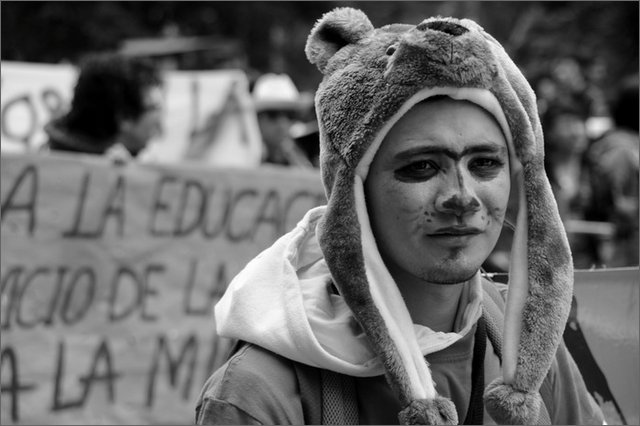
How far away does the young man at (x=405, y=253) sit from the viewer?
220 centimetres

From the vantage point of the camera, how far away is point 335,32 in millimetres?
2373

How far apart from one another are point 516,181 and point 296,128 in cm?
801

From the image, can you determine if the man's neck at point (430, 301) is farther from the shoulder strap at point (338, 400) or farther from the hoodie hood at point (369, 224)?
the shoulder strap at point (338, 400)

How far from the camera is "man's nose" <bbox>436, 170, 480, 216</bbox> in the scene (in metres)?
2.20

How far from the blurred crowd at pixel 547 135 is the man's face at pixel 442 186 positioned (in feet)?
8.87

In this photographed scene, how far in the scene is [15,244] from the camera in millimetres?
5480

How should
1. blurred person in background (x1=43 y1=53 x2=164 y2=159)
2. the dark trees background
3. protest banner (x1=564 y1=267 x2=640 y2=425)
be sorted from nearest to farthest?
protest banner (x1=564 y1=267 x2=640 y2=425) → blurred person in background (x1=43 y1=53 x2=164 y2=159) → the dark trees background

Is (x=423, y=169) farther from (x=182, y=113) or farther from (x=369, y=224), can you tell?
(x=182, y=113)

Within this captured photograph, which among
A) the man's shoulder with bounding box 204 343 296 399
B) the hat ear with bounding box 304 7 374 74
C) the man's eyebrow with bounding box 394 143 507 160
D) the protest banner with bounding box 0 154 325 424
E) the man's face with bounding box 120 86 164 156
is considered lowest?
the protest banner with bounding box 0 154 325 424

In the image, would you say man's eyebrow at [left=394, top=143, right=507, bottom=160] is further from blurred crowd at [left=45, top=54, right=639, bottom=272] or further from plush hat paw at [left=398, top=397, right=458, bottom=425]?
blurred crowd at [left=45, top=54, right=639, bottom=272]

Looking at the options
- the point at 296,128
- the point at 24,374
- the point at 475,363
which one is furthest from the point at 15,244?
the point at 296,128

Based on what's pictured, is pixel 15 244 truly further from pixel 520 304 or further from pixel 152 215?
pixel 520 304

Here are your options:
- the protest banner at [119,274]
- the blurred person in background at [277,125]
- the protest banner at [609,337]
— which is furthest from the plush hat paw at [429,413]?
the blurred person in background at [277,125]

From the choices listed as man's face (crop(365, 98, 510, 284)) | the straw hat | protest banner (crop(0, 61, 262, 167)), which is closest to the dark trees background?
the straw hat
